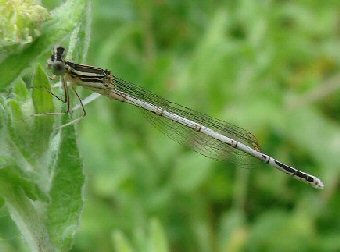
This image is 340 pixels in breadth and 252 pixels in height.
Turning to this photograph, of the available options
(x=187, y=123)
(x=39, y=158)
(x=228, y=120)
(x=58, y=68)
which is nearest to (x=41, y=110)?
(x=39, y=158)

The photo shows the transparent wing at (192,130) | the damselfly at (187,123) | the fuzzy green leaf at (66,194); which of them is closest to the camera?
the fuzzy green leaf at (66,194)

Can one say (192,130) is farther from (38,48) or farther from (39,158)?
(38,48)

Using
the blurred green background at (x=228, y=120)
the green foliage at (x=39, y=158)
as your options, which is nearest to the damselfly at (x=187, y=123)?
the blurred green background at (x=228, y=120)

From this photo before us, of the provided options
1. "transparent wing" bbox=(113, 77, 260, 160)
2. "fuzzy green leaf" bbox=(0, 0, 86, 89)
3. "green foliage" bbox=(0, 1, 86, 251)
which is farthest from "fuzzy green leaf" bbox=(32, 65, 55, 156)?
"transparent wing" bbox=(113, 77, 260, 160)

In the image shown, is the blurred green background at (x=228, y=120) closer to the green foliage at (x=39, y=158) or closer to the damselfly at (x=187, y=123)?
the damselfly at (x=187, y=123)

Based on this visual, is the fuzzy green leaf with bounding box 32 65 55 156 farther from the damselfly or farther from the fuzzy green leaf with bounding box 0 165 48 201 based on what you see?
the damselfly

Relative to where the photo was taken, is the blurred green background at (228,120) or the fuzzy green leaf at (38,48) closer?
the fuzzy green leaf at (38,48)
